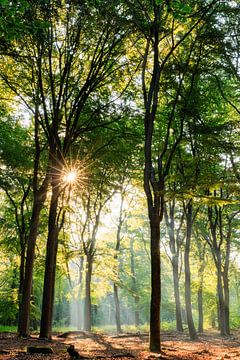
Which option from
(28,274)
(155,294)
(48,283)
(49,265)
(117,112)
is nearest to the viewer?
(155,294)

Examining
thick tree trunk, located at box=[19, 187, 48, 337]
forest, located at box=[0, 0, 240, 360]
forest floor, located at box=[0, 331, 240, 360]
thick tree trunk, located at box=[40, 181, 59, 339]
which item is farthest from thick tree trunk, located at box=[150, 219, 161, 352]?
thick tree trunk, located at box=[19, 187, 48, 337]

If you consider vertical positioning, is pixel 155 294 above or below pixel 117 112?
below

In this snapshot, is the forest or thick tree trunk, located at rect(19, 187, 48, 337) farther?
thick tree trunk, located at rect(19, 187, 48, 337)

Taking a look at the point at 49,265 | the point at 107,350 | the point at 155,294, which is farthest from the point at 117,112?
the point at 107,350

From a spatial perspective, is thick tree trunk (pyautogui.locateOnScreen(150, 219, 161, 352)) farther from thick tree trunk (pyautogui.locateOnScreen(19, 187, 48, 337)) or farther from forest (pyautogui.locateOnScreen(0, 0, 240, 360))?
thick tree trunk (pyautogui.locateOnScreen(19, 187, 48, 337))

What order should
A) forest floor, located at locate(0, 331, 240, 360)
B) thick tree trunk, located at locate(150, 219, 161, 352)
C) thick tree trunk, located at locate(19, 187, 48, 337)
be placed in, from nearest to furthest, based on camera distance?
forest floor, located at locate(0, 331, 240, 360) → thick tree trunk, located at locate(150, 219, 161, 352) → thick tree trunk, located at locate(19, 187, 48, 337)

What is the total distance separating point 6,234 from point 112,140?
13.3 m

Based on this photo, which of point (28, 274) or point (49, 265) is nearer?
point (49, 265)

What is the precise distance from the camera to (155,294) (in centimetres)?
995

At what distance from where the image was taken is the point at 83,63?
13.9m

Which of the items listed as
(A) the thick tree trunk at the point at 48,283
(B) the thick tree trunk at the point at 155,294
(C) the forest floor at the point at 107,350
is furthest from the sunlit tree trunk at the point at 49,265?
(B) the thick tree trunk at the point at 155,294

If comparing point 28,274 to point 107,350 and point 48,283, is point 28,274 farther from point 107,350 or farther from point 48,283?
point 107,350

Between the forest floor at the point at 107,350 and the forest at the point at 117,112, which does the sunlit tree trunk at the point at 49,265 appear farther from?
the forest floor at the point at 107,350

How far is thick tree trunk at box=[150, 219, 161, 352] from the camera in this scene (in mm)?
9578
